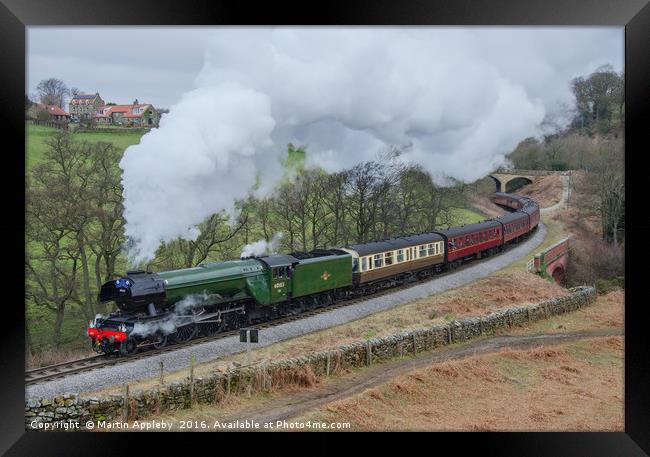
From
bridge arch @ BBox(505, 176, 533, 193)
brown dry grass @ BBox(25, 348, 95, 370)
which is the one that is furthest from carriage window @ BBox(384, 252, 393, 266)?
brown dry grass @ BBox(25, 348, 95, 370)

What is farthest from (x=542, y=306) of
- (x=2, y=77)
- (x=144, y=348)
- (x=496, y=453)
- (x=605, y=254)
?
(x=2, y=77)

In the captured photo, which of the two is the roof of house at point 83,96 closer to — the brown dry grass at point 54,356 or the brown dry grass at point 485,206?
the brown dry grass at point 54,356

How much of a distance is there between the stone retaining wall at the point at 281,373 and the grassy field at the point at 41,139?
136 inches

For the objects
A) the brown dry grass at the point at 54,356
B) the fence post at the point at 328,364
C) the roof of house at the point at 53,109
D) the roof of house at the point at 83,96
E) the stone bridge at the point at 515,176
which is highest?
the roof of house at the point at 83,96

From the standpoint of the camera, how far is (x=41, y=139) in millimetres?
9258

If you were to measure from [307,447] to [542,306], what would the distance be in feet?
15.6

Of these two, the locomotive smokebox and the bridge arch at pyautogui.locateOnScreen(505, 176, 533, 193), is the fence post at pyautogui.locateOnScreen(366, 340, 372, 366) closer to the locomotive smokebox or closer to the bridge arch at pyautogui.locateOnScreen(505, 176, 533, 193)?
the locomotive smokebox

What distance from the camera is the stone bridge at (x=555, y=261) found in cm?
1045

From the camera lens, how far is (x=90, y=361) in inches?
355

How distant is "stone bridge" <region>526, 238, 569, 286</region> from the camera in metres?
10.4

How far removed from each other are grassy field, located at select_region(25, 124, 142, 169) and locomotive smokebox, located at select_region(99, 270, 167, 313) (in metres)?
1.91

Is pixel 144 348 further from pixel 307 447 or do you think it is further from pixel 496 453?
pixel 496 453

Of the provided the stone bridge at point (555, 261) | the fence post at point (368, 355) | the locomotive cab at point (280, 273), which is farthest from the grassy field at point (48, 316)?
the stone bridge at point (555, 261)

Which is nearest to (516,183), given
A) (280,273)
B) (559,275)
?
(559,275)
